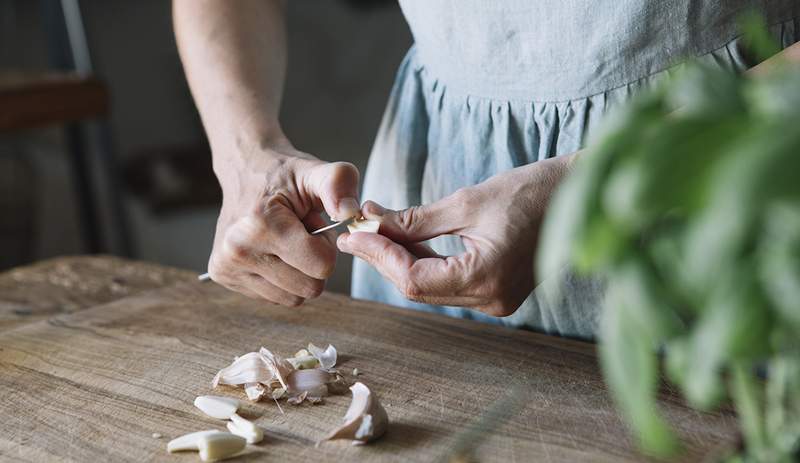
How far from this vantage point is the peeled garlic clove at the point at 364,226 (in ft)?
3.11

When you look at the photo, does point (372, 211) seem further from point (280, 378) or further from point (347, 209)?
point (280, 378)

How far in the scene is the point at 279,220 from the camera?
102 cm

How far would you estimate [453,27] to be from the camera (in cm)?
109

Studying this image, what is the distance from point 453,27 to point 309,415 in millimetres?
508

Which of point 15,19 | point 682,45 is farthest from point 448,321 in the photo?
point 15,19

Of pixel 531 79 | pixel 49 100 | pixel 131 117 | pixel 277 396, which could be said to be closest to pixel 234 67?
pixel 531 79

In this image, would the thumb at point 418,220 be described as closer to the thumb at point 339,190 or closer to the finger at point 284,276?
the thumb at point 339,190

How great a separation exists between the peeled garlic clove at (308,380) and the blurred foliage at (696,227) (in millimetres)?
480

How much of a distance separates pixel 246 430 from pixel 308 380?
0.11 metres

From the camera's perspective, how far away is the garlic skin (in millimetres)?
949

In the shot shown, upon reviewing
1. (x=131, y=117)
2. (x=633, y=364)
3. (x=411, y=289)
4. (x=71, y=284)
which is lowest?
Answer: (x=131, y=117)

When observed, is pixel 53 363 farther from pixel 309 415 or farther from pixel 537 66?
pixel 537 66

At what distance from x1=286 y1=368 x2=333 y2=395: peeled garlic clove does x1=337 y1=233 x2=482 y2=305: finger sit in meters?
0.12

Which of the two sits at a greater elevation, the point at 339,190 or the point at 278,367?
the point at 339,190
